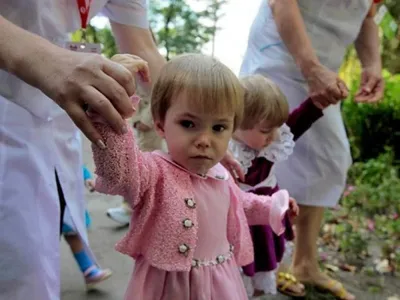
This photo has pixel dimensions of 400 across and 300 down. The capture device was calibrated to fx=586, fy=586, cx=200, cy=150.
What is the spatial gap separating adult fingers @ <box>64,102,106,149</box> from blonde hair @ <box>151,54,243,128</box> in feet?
1.44

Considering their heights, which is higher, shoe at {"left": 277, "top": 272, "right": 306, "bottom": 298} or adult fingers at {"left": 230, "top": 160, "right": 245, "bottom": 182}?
adult fingers at {"left": 230, "top": 160, "right": 245, "bottom": 182}

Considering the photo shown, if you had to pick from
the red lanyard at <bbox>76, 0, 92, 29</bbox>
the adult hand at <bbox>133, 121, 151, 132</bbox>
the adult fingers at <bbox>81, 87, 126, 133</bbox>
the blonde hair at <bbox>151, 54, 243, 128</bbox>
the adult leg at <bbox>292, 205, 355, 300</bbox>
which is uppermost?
the red lanyard at <bbox>76, 0, 92, 29</bbox>

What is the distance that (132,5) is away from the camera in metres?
1.84

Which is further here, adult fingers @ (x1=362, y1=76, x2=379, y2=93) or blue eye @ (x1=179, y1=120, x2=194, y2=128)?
adult fingers @ (x1=362, y1=76, x2=379, y2=93)

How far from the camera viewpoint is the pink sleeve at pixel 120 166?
1.25 meters

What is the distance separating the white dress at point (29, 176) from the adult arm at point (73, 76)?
32 cm

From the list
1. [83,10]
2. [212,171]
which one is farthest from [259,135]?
[83,10]

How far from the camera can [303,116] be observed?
2.31m

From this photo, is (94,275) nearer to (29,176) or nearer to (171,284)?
(171,284)

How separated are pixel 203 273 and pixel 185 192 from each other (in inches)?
9.4

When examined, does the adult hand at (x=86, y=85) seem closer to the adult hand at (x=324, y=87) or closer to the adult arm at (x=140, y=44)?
the adult arm at (x=140, y=44)

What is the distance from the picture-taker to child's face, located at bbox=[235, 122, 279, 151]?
2156mm

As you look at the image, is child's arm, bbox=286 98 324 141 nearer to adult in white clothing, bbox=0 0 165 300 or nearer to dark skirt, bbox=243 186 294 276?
dark skirt, bbox=243 186 294 276

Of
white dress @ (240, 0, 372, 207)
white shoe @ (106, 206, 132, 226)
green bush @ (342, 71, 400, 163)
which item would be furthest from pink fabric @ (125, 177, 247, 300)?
green bush @ (342, 71, 400, 163)
